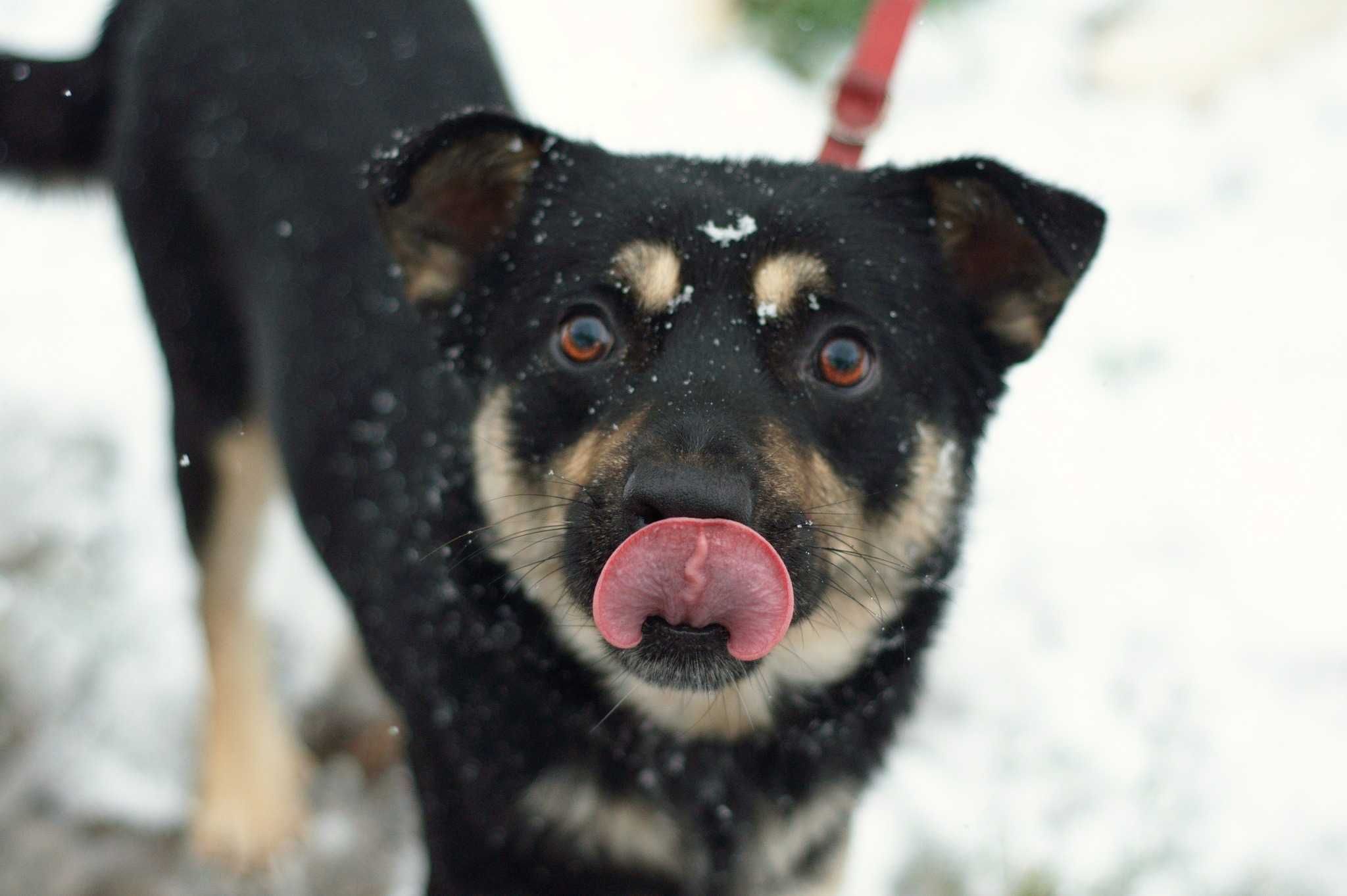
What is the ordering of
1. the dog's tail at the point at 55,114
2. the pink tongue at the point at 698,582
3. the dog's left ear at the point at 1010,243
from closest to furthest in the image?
1. the pink tongue at the point at 698,582
2. the dog's left ear at the point at 1010,243
3. the dog's tail at the point at 55,114

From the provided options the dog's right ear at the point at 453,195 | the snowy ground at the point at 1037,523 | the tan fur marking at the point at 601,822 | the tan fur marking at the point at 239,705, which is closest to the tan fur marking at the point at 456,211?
the dog's right ear at the point at 453,195

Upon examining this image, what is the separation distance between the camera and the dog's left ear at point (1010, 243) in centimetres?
200

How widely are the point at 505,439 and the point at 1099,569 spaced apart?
8.21 feet

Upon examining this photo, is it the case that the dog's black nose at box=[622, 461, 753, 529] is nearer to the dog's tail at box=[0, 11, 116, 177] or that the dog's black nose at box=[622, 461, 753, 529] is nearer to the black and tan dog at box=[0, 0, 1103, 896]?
the black and tan dog at box=[0, 0, 1103, 896]

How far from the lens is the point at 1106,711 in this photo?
3.46 m

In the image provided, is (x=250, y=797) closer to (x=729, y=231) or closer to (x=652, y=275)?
(x=652, y=275)

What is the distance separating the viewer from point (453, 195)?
224 centimetres

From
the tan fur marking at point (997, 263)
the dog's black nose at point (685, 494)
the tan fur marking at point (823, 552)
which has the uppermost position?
the tan fur marking at point (997, 263)

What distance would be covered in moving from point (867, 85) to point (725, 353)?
3.45ft

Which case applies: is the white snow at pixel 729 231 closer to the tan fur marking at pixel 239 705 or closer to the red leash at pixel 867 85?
the red leash at pixel 867 85

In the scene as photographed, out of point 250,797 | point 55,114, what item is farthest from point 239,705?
point 55,114

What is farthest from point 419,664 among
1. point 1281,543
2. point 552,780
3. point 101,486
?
point 1281,543

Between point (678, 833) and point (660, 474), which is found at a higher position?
point (660, 474)

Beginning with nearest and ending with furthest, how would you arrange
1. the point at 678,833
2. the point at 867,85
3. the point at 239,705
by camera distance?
the point at 678,833
the point at 867,85
the point at 239,705
